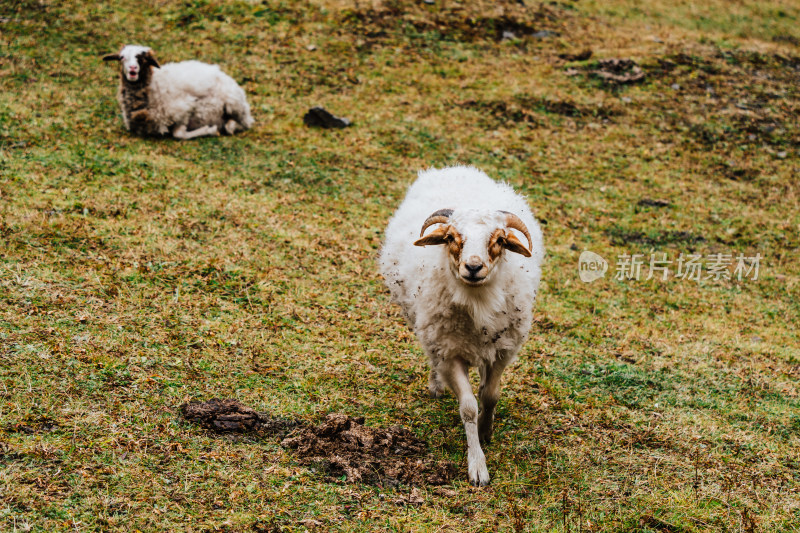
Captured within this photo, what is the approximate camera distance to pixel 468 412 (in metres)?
5.19

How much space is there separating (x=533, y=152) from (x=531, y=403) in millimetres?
7533

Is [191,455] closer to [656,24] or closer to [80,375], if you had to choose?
[80,375]

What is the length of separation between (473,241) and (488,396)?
1396 mm

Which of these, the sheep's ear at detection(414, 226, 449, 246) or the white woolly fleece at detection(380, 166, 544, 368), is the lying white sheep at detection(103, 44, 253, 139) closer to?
the white woolly fleece at detection(380, 166, 544, 368)

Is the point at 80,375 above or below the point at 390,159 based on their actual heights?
above

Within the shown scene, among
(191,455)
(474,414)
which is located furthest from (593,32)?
(191,455)

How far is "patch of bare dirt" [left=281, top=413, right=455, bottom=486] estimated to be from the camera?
4848 mm

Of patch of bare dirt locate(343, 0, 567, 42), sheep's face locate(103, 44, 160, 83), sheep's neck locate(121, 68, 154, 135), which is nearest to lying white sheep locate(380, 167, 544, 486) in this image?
sheep's neck locate(121, 68, 154, 135)

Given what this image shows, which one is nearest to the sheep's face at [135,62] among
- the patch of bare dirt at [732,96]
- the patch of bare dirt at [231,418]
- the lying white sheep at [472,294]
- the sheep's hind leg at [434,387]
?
the lying white sheep at [472,294]

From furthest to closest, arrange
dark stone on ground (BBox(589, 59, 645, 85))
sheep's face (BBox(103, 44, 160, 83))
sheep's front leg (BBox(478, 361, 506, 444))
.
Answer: dark stone on ground (BBox(589, 59, 645, 85)) → sheep's face (BBox(103, 44, 160, 83)) → sheep's front leg (BBox(478, 361, 506, 444))

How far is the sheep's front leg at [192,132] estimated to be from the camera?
11.8m

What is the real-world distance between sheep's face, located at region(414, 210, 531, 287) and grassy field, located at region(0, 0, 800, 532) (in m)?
1.55

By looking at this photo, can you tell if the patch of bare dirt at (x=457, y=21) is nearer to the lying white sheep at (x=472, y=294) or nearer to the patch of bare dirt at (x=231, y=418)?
the lying white sheep at (x=472, y=294)

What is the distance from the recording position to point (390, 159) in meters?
12.1
